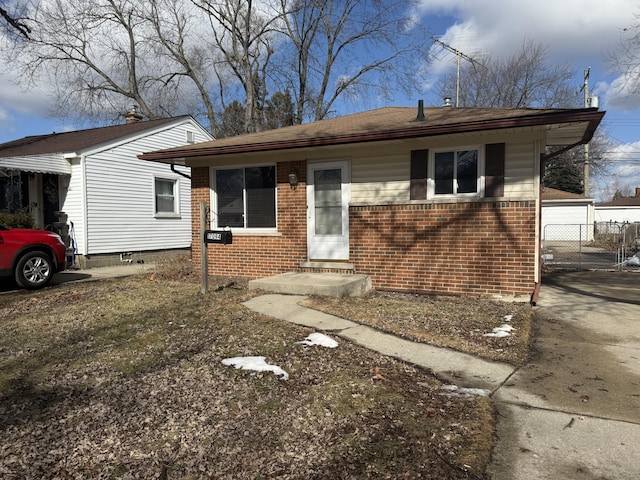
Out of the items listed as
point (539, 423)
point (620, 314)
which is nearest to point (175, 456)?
point (539, 423)

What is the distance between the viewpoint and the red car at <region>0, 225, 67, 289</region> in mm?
8062

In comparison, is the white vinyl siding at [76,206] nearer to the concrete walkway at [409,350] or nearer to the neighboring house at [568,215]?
the concrete walkway at [409,350]

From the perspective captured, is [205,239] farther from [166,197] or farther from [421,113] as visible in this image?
[166,197]

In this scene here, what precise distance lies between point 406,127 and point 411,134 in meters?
0.43

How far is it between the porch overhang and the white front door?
7933 millimetres

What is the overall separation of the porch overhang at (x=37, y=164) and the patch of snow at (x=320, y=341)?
34.0 feet

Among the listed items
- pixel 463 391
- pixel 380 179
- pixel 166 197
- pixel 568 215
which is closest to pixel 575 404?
pixel 463 391

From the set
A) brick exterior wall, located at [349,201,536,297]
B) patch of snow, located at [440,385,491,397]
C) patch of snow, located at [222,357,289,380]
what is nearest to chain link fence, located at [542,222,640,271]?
brick exterior wall, located at [349,201,536,297]

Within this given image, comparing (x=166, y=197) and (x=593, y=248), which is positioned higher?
(x=166, y=197)

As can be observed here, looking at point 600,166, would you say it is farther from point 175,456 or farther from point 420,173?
point 175,456

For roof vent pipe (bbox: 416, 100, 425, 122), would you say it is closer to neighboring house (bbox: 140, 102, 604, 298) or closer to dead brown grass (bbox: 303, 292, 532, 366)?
neighboring house (bbox: 140, 102, 604, 298)

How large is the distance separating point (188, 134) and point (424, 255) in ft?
39.2

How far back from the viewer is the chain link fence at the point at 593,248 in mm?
13016

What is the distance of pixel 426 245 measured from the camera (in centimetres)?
802
